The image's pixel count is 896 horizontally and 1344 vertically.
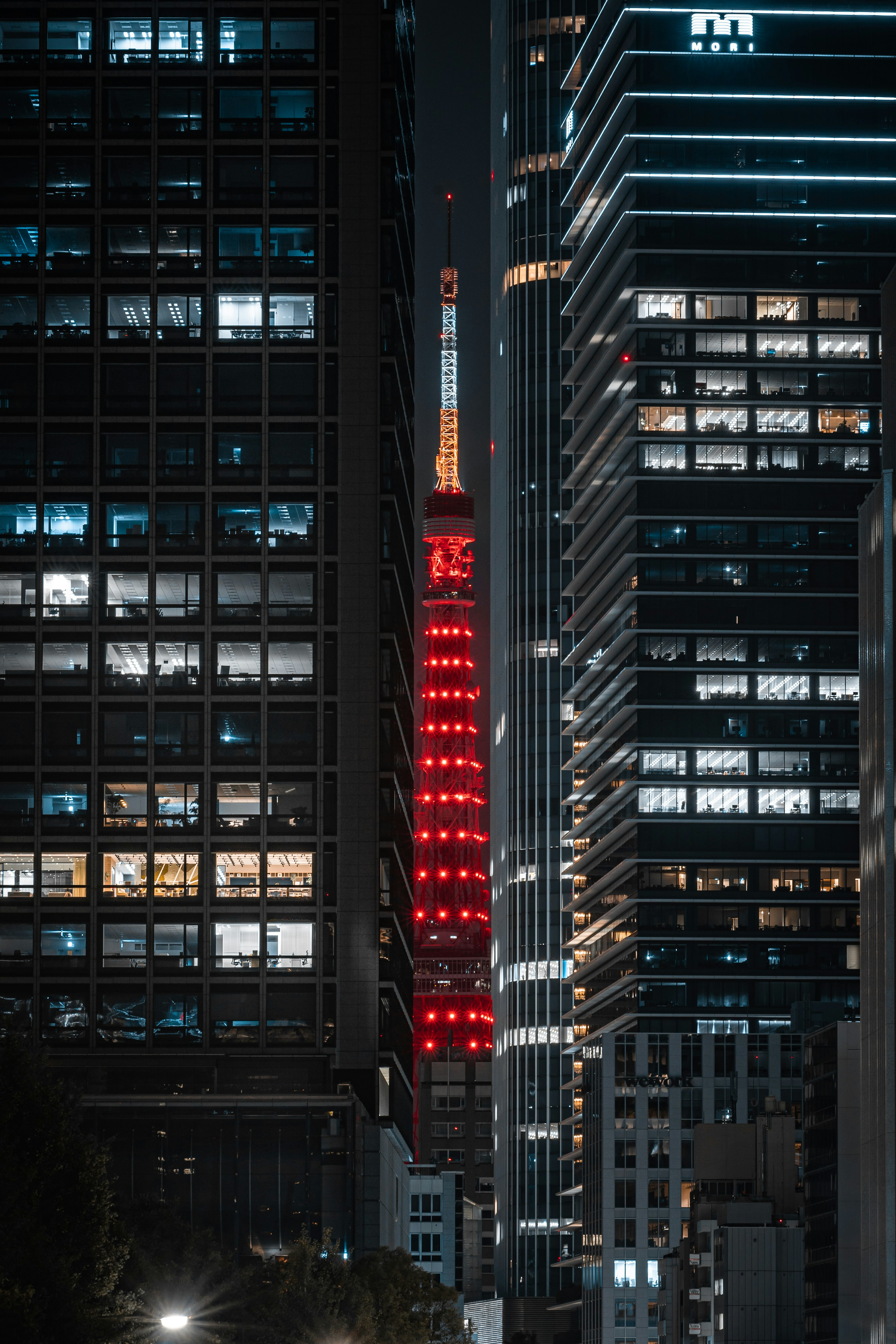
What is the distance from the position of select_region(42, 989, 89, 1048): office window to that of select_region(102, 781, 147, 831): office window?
Result: 422 inches

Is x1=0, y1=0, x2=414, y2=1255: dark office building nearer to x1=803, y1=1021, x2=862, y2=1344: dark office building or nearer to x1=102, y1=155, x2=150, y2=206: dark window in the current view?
x1=102, y1=155, x2=150, y2=206: dark window

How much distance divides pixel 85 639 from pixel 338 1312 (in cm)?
5785

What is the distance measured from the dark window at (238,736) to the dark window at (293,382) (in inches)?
790

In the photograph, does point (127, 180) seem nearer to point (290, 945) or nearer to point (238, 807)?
point (238, 807)

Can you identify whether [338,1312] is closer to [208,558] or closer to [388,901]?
[388,901]

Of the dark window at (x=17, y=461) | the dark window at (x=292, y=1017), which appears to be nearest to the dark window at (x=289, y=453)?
the dark window at (x=17, y=461)

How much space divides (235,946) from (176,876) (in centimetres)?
574

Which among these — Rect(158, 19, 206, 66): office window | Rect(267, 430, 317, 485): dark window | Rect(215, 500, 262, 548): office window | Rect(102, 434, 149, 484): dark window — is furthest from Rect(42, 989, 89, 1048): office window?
Rect(158, 19, 206, 66): office window

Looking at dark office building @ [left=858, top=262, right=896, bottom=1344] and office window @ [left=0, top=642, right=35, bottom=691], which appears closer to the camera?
dark office building @ [left=858, top=262, right=896, bottom=1344]

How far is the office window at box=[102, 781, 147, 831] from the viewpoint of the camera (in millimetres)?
139500

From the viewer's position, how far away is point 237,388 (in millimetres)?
143750

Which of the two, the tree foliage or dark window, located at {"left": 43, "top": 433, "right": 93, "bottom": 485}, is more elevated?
dark window, located at {"left": 43, "top": 433, "right": 93, "bottom": 485}

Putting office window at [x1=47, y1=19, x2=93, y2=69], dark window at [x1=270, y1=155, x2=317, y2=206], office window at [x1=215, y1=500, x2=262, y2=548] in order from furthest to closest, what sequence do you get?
office window at [x1=47, y1=19, x2=93, y2=69], dark window at [x1=270, y1=155, x2=317, y2=206], office window at [x1=215, y1=500, x2=262, y2=548]

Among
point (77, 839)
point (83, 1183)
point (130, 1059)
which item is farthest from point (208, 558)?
point (83, 1183)
